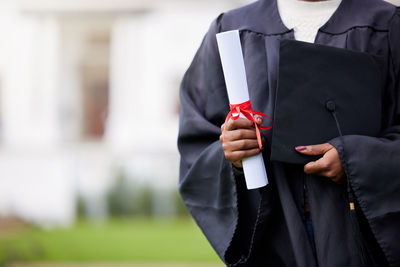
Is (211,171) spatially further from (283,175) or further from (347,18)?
(347,18)

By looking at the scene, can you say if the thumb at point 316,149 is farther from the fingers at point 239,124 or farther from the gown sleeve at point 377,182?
the fingers at point 239,124

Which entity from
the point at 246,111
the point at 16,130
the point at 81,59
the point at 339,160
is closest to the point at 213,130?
the point at 246,111

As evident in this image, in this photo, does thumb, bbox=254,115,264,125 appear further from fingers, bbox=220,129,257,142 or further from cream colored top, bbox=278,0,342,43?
cream colored top, bbox=278,0,342,43

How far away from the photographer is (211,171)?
177 cm

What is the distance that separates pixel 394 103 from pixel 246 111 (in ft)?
1.53

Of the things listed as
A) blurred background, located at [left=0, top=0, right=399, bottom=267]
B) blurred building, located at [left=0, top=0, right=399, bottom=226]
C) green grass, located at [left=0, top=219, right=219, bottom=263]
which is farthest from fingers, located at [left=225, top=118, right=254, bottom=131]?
blurred building, located at [left=0, top=0, right=399, bottom=226]

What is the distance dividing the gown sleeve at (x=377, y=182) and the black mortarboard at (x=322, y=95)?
6 cm

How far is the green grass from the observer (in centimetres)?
646

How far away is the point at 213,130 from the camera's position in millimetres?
1789

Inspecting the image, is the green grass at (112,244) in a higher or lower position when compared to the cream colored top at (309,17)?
lower

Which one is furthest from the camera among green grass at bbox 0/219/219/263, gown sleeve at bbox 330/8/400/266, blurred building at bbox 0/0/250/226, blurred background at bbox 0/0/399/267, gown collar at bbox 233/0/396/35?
blurred building at bbox 0/0/250/226

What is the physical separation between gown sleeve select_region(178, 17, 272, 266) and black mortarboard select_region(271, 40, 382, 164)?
25 centimetres

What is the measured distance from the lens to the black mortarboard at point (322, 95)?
156 cm

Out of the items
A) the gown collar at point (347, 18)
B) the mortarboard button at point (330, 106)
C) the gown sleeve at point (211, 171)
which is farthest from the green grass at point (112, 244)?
the mortarboard button at point (330, 106)
